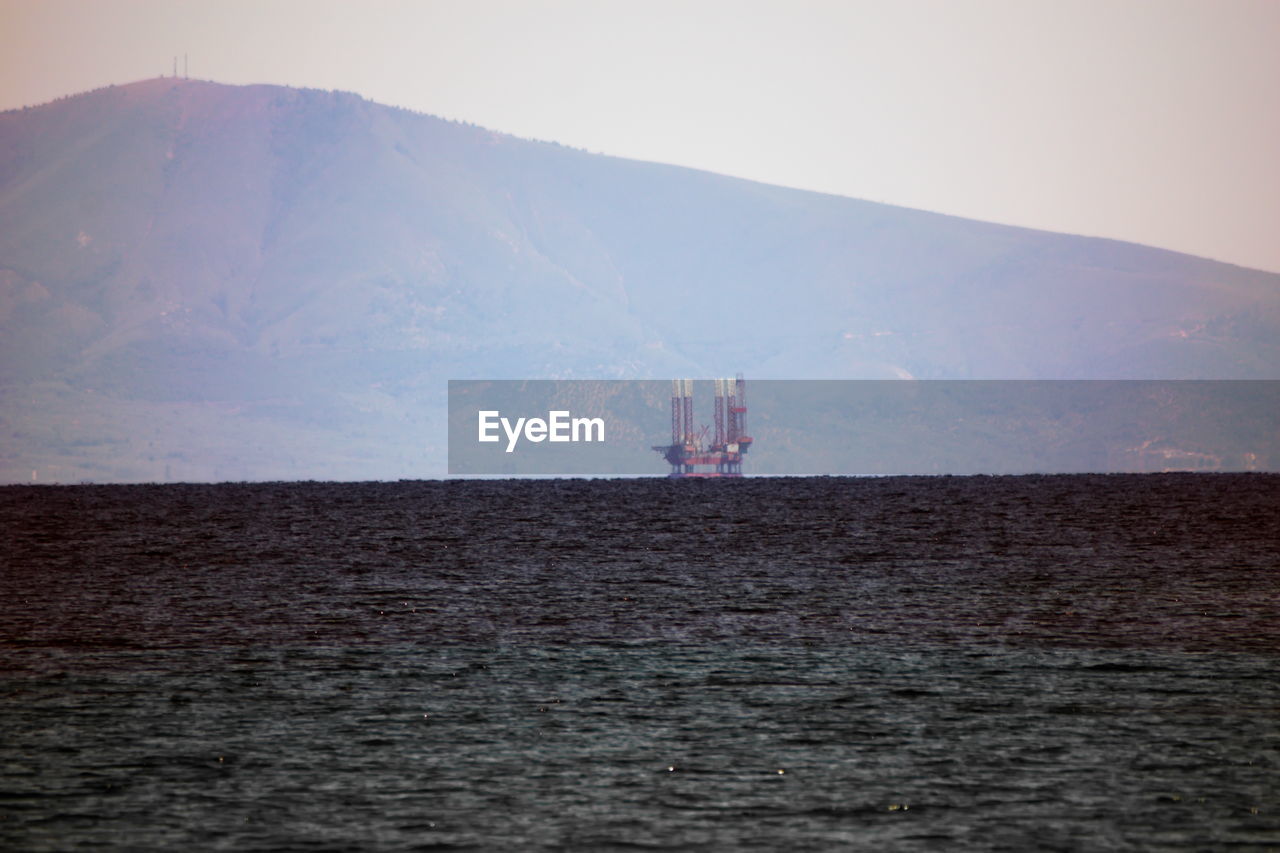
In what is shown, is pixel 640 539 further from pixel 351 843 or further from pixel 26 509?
pixel 26 509

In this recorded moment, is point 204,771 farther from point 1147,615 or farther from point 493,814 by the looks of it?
point 1147,615

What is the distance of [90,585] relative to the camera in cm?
5859

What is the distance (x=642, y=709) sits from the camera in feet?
92.8

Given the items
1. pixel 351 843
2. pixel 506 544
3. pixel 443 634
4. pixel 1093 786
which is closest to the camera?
pixel 351 843

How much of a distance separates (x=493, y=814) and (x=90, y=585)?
41.8 metres

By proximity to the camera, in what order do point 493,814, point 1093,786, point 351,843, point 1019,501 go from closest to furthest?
1. point 351,843
2. point 493,814
3. point 1093,786
4. point 1019,501

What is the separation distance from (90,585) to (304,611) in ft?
47.8

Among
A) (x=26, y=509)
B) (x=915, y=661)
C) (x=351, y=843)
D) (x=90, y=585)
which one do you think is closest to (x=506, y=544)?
(x=90, y=585)

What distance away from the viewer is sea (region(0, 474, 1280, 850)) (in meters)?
20.0

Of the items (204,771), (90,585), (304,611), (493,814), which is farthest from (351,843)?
(90,585)

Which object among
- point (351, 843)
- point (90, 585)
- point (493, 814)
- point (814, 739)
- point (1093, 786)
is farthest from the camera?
Result: point (90, 585)

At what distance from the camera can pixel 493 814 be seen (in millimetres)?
20438

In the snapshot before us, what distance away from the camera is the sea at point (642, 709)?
20.0 metres

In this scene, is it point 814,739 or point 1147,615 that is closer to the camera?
point 814,739
